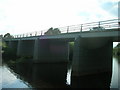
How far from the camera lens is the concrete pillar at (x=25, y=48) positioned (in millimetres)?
41213

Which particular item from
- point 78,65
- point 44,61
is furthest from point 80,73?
point 44,61

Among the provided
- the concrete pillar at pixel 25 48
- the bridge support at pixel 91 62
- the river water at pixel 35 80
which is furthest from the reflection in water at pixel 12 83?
the concrete pillar at pixel 25 48

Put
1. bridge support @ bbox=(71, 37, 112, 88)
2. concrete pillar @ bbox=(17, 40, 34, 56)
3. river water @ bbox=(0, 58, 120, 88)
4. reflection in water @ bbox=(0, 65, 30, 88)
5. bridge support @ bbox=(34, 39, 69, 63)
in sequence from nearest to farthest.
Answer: reflection in water @ bbox=(0, 65, 30, 88) < river water @ bbox=(0, 58, 120, 88) < bridge support @ bbox=(71, 37, 112, 88) < bridge support @ bbox=(34, 39, 69, 63) < concrete pillar @ bbox=(17, 40, 34, 56)

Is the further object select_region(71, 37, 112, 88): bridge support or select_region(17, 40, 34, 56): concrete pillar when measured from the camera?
select_region(17, 40, 34, 56): concrete pillar

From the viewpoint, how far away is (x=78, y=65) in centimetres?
1945

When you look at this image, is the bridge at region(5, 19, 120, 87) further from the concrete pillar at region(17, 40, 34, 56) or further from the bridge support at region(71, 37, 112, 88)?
Answer: the concrete pillar at region(17, 40, 34, 56)

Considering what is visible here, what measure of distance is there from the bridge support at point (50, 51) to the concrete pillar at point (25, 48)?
11657mm

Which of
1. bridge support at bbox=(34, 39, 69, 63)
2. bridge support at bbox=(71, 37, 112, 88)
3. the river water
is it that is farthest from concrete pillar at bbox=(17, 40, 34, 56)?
bridge support at bbox=(71, 37, 112, 88)

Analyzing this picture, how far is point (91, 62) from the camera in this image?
69.5 feet

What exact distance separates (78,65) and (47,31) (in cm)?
1470

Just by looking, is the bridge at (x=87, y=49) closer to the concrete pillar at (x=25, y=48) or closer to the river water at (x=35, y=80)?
the river water at (x=35, y=80)

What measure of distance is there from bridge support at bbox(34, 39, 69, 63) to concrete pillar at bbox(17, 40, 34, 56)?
38.2ft

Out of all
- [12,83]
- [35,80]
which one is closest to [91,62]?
[35,80]

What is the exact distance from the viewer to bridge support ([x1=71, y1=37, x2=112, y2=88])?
60.8 feet
